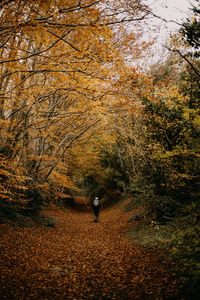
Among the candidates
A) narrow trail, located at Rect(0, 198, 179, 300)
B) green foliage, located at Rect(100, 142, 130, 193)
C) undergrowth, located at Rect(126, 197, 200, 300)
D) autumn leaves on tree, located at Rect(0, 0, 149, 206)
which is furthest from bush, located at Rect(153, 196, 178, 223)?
green foliage, located at Rect(100, 142, 130, 193)

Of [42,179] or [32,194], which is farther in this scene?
[42,179]

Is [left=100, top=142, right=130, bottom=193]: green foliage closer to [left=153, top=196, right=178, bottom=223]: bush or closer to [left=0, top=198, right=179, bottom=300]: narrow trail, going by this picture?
[left=153, top=196, right=178, bottom=223]: bush

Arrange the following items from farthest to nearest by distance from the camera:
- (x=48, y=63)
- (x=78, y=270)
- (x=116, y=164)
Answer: (x=116, y=164), (x=48, y=63), (x=78, y=270)

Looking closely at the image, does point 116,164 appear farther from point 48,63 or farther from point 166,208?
point 48,63

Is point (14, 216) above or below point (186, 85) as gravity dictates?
below

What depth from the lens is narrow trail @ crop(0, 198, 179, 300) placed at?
3.32m

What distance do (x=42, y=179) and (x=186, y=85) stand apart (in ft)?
27.1

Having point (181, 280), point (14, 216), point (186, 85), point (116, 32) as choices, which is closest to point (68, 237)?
point (14, 216)

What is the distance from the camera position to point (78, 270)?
445 cm

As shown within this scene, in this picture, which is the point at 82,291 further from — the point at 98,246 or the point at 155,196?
the point at 155,196

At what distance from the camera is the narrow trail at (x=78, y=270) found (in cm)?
332

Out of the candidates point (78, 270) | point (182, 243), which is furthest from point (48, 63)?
point (182, 243)

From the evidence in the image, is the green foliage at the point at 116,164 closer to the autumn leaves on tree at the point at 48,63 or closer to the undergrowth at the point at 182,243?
the autumn leaves on tree at the point at 48,63

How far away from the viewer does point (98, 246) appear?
6.41 meters
